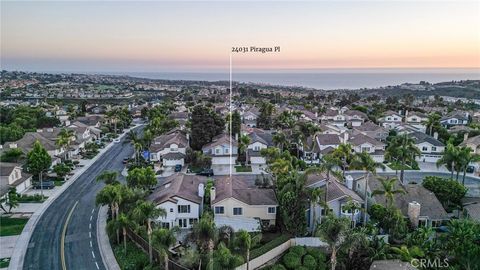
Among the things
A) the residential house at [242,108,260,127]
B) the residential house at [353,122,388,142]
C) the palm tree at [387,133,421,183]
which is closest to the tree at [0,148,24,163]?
the palm tree at [387,133,421,183]

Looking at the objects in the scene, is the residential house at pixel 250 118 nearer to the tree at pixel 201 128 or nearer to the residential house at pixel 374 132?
the residential house at pixel 374 132

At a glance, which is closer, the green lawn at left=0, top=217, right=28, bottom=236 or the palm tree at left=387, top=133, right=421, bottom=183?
the green lawn at left=0, top=217, right=28, bottom=236

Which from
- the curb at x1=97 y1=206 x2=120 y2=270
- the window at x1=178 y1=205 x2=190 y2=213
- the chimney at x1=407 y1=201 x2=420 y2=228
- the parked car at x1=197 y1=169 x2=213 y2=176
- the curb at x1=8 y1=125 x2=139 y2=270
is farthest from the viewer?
the parked car at x1=197 y1=169 x2=213 y2=176

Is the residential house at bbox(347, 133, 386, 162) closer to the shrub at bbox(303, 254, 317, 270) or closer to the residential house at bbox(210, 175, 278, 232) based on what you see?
the residential house at bbox(210, 175, 278, 232)

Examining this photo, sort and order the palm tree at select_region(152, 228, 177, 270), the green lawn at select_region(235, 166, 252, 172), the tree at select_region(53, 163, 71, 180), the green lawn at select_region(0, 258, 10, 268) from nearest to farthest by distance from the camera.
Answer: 1. the palm tree at select_region(152, 228, 177, 270)
2. the green lawn at select_region(0, 258, 10, 268)
3. the tree at select_region(53, 163, 71, 180)
4. the green lawn at select_region(235, 166, 252, 172)

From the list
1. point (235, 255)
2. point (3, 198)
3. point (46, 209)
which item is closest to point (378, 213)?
point (235, 255)

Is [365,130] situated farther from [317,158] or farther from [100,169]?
[100,169]
